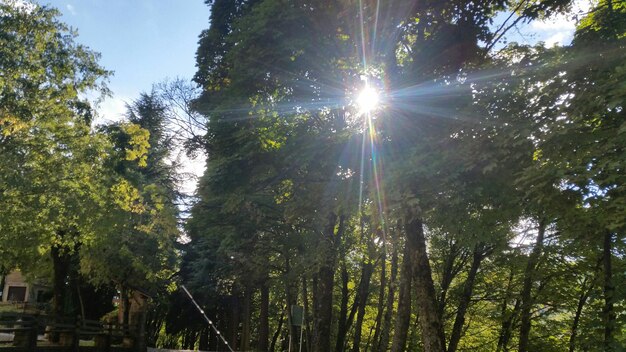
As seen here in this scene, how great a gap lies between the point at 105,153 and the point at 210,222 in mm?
3964

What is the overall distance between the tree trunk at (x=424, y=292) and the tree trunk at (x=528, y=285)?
4033 mm

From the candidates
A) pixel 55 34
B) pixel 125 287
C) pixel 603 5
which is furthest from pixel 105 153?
pixel 603 5

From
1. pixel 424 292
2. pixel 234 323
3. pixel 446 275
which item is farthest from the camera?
pixel 234 323

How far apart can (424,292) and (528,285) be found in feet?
19.1

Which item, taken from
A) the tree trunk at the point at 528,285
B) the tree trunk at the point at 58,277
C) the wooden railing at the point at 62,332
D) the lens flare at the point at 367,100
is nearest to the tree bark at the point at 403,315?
the lens flare at the point at 367,100

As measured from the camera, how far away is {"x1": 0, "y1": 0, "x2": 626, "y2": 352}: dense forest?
7.23 m

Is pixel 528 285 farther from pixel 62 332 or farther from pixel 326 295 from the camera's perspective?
pixel 62 332

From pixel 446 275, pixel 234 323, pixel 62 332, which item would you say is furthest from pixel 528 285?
pixel 234 323

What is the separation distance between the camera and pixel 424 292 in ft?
29.0

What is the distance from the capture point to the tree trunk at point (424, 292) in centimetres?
859

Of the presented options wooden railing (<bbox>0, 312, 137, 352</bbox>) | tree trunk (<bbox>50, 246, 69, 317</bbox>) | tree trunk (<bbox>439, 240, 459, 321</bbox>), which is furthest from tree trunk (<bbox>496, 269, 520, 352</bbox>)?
tree trunk (<bbox>50, 246, 69, 317</bbox>)

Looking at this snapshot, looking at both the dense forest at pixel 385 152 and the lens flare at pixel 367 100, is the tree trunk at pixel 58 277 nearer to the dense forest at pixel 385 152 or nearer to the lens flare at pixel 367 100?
the dense forest at pixel 385 152

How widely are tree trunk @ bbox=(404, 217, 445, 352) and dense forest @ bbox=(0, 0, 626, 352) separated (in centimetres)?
4

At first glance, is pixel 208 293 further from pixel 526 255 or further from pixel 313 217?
pixel 526 255
